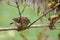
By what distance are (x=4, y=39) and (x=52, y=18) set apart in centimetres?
142

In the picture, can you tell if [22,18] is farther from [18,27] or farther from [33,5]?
[33,5]

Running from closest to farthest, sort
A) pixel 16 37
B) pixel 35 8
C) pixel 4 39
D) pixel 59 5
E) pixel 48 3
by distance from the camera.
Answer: pixel 59 5
pixel 48 3
pixel 35 8
pixel 4 39
pixel 16 37

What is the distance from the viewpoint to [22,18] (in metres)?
0.83

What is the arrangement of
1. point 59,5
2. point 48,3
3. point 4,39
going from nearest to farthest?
point 59,5
point 48,3
point 4,39

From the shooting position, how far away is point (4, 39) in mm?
2213

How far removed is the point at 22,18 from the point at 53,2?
0.11 meters

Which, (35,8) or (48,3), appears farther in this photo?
(35,8)

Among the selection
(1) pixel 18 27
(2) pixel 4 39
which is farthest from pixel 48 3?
(2) pixel 4 39

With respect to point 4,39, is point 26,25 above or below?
above

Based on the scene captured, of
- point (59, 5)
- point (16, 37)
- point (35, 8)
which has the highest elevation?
point (59, 5)

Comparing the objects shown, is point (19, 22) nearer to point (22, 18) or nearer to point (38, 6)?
point (22, 18)

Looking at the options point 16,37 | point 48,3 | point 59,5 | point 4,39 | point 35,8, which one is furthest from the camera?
point 16,37

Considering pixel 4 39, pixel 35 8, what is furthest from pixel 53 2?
pixel 4 39

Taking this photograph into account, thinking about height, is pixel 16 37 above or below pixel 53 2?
below
